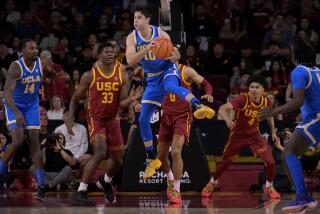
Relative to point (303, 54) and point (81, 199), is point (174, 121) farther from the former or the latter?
point (303, 54)

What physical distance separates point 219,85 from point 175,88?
6.57 meters

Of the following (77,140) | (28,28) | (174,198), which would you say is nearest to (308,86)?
(174,198)

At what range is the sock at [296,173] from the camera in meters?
8.10

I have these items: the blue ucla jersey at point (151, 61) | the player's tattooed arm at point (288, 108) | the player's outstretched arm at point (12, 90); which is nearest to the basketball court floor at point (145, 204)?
the player's outstretched arm at point (12, 90)

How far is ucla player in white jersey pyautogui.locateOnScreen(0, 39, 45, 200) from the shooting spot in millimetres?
10727

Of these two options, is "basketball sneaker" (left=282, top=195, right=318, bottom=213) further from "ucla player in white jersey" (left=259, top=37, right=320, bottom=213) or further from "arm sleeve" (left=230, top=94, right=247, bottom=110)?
"arm sleeve" (left=230, top=94, right=247, bottom=110)

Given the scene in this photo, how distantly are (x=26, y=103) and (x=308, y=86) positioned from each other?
448cm

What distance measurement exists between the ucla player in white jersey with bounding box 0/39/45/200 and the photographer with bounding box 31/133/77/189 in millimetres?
2029

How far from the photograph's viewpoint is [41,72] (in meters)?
11.1

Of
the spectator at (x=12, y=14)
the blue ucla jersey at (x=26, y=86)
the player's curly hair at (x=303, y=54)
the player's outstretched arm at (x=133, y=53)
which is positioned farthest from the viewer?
the spectator at (x=12, y=14)

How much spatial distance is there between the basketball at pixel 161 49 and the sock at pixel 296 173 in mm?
2259

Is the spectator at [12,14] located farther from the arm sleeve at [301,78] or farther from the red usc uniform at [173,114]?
the arm sleeve at [301,78]

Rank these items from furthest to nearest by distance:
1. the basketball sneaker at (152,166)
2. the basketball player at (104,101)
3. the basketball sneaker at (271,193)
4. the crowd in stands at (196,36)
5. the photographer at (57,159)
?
1. the crowd in stands at (196,36)
2. the photographer at (57,159)
3. the basketball sneaker at (271,193)
4. the basketball sneaker at (152,166)
5. the basketball player at (104,101)

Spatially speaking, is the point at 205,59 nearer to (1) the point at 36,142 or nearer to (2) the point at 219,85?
(2) the point at 219,85
